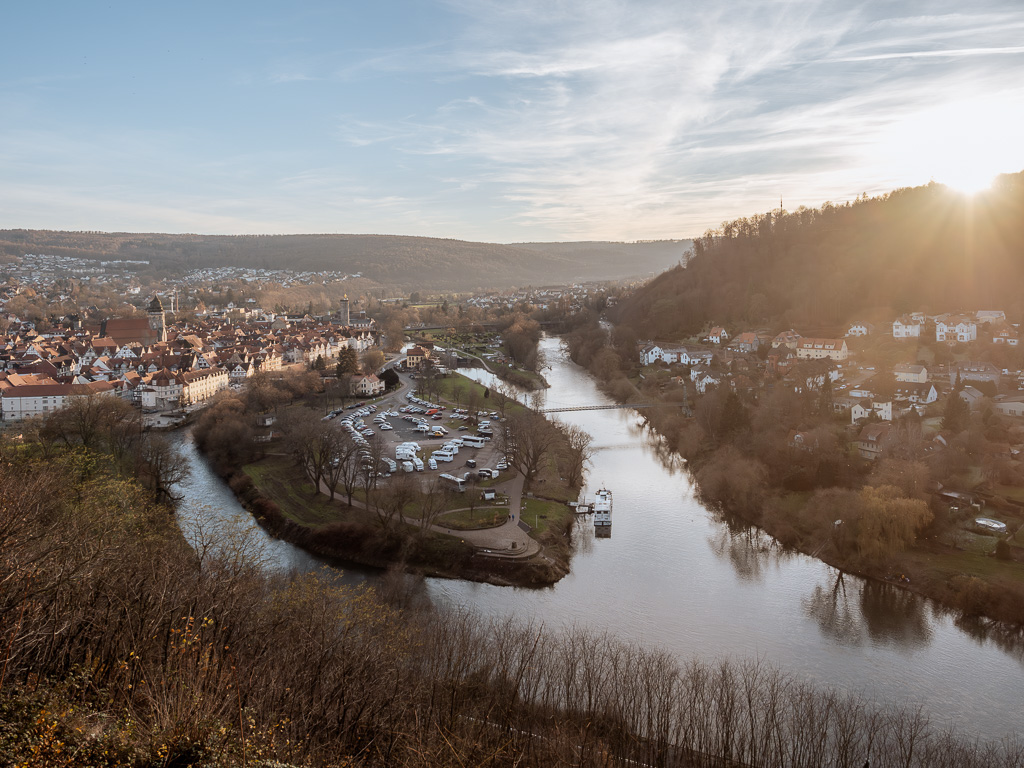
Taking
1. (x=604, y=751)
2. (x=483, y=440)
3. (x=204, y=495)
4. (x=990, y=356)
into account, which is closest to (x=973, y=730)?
(x=604, y=751)

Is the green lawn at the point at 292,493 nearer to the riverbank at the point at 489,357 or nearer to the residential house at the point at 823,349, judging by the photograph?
the riverbank at the point at 489,357

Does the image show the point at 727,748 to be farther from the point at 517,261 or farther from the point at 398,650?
the point at 517,261

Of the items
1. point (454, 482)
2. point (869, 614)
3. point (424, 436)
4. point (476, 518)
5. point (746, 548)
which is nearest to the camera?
point (869, 614)

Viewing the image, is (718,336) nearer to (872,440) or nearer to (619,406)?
(619,406)

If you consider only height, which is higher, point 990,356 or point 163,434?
point 990,356

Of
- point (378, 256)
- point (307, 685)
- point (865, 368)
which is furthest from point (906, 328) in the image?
point (378, 256)

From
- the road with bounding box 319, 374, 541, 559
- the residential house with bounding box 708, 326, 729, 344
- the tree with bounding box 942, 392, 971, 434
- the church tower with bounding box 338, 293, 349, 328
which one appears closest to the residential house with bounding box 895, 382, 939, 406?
the tree with bounding box 942, 392, 971, 434

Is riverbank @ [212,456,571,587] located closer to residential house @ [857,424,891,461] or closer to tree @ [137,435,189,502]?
tree @ [137,435,189,502]
